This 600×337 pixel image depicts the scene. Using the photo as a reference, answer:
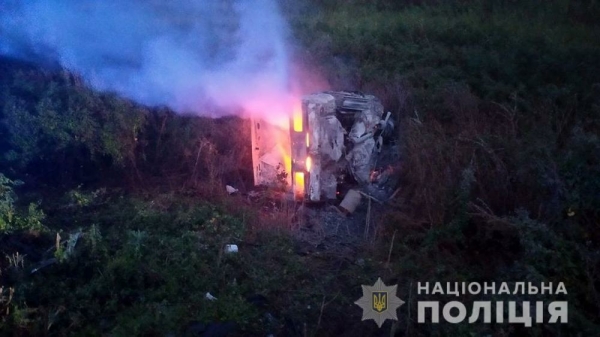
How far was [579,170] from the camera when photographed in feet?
18.1

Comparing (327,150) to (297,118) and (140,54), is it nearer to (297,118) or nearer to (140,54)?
(297,118)

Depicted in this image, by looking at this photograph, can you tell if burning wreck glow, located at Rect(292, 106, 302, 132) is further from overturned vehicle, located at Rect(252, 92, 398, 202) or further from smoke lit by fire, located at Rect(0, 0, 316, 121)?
smoke lit by fire, located at Rect(0, 0, 316, 121)

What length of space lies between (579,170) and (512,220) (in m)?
0.97

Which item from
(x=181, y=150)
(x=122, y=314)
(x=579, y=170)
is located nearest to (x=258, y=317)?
(x=122, y=314)

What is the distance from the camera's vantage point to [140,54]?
927 centimetres

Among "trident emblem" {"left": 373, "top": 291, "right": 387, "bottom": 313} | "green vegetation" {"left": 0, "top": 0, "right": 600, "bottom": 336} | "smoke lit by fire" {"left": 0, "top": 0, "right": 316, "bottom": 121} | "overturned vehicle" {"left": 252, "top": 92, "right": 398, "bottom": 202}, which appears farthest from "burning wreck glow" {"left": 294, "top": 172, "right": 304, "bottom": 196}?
"trident emblem" {"left": 373, "top": 291, "right": 387, "bottom": 313}

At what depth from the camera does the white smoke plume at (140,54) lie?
8891 mm

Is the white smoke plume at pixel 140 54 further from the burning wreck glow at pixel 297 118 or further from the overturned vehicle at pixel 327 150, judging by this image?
the burning wreck glow at pixel 297 118

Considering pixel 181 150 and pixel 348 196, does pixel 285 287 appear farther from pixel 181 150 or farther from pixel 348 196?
pixel 181 150

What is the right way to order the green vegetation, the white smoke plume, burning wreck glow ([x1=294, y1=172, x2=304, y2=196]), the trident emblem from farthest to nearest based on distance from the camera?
the white smoke plume
burning wreck glow ([x1=294, y1=172, x2=304, y2=196])
the green vegetation
the trident emblem

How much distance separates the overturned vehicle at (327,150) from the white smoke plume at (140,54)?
0.81m

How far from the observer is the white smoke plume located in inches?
350

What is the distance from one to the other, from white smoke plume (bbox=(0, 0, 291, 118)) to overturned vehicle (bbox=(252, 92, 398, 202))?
810mm

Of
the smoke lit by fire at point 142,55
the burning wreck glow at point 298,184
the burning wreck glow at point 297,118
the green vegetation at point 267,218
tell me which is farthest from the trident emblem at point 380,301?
the smoke lit by fire at point 142,55
